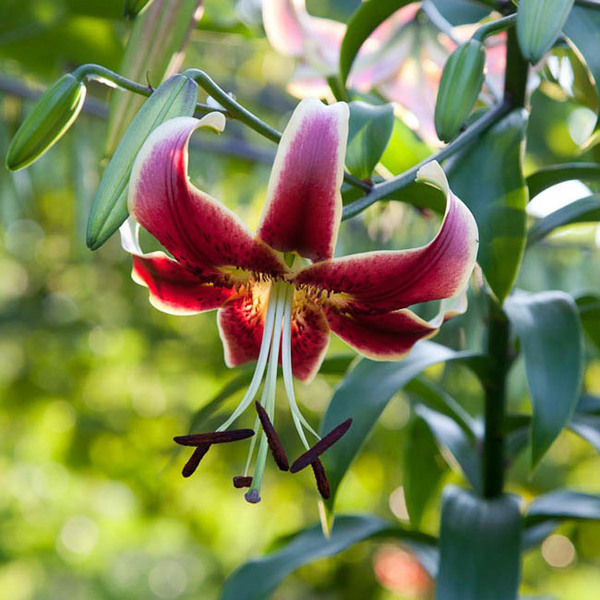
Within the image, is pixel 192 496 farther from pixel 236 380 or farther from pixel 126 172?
pixel 126 172

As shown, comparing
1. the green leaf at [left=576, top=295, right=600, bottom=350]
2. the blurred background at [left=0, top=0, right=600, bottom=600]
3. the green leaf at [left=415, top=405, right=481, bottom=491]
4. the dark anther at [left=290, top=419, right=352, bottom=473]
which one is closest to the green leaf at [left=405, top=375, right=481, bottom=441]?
the green leaf at [left=415, top=405, right=481, bottom=491]

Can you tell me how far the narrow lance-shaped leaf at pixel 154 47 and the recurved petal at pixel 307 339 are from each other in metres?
0.15

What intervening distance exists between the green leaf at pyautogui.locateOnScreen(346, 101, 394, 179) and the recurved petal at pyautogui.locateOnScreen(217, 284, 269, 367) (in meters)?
0.11

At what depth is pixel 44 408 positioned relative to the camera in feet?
7.93

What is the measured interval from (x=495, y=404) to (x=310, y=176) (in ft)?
1.10

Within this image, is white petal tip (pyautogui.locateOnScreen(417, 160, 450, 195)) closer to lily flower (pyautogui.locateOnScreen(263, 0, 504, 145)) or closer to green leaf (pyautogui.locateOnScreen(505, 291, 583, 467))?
green leaf (pyautogui.locateOnScreen(505, 291, 583, 467))

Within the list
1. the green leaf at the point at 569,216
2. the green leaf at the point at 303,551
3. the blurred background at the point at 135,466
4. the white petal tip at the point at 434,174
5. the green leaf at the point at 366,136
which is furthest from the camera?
the blurred background at the point at 135,466

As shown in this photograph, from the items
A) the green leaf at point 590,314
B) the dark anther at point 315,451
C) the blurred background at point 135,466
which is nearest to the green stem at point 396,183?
the dark anther at point 315,451

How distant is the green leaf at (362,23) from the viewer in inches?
20.4

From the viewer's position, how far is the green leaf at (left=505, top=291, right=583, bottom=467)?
50 centimetres

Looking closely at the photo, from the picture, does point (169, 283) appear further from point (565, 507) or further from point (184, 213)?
point (565, 507)

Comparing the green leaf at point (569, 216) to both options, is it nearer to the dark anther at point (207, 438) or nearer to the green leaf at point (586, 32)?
the green leaf at point (586, 32)

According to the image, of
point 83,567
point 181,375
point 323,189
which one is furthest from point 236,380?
point 83,567

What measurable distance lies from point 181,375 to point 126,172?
1.94 metres
